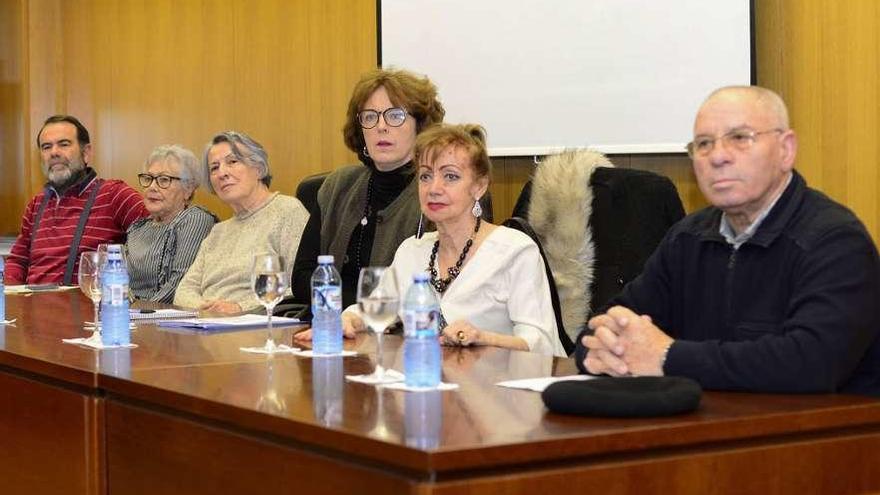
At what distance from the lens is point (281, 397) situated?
1947mm

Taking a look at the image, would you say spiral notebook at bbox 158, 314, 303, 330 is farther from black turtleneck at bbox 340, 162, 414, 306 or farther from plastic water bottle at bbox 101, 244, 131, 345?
black turtleneck at bbox 340, 162, 414, 306

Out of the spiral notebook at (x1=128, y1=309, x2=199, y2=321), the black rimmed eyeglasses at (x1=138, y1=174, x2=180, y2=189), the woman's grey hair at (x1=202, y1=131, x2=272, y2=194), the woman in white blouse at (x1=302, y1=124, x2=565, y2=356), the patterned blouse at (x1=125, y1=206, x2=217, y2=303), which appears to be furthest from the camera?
the black rimmed eyeglasses at (x1=138, y1=174, x2=180, y2=189)

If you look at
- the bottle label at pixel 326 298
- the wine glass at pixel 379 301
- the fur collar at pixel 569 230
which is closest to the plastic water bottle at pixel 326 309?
the bottle label at pixel 326 298

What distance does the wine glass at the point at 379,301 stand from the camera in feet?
6.94

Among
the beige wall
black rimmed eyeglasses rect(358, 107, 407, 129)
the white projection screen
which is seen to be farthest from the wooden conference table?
the white projection screen

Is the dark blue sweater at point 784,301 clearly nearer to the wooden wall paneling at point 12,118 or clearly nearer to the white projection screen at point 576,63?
the white projection screen at point 576,63

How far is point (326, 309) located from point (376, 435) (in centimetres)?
94

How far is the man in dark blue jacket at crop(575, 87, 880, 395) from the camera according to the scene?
1.96 m

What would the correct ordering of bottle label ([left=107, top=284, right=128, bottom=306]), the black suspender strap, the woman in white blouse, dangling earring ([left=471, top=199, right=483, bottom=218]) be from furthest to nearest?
1. the black suspender strap
2. dangling earring ([left=471, top=199, right=483, bottom=218])
3. the woman in white blouse
4. bottle label ([left=107, top=284, right=128, bottom=306])

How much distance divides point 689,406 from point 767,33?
8.62 ft

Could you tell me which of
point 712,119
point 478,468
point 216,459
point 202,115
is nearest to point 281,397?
point 216,459

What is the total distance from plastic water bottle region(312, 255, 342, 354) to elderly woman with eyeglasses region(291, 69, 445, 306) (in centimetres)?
115

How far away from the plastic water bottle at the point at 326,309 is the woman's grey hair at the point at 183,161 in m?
2.71

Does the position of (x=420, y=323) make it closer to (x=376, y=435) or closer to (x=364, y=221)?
(x=376, y=435)
